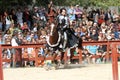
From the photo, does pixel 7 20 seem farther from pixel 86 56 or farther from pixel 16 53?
pixel 86 56

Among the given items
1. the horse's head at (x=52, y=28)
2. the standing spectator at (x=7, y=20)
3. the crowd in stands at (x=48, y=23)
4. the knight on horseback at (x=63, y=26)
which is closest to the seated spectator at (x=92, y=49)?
the crowd in stands at (x=48, y=23)

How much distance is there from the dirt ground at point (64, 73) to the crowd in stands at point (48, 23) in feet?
6.92

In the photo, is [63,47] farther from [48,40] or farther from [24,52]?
[24,52]

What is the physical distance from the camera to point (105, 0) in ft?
98.5

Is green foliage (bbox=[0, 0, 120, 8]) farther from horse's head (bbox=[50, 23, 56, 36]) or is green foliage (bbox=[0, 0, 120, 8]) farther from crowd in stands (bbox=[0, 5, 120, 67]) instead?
horse's head (bbox=[50, 23, 56, 36])

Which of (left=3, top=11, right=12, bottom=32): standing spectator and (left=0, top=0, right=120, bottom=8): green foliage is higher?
(left=0, top=0, right=120, bottom=8): green foliage

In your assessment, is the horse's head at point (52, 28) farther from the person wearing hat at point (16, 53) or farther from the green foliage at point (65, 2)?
the green foliage at point (65, 2)

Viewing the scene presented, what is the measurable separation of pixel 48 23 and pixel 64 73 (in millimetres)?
5944

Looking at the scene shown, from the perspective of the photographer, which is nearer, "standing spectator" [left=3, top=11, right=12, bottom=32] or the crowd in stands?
the crowd in stands

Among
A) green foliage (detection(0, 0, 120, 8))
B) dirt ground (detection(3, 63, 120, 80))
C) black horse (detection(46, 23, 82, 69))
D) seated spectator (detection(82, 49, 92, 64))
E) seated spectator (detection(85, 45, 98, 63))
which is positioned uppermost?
green foliage (detection(0, 0, 120, 8))

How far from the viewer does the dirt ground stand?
13.5 m

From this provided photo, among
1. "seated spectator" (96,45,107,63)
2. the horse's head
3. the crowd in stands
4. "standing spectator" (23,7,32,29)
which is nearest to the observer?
the horse's head

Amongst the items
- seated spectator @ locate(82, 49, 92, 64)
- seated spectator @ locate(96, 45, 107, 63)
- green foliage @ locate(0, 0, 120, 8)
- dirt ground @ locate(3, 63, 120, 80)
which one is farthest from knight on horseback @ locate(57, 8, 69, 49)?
green foliage @ locate(0, 0, 120, 8)

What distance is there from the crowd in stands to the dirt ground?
2.11 metres
